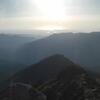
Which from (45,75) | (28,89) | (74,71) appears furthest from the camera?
(45,75)

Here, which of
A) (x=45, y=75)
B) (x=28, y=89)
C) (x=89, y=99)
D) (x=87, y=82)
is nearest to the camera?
(x=89, y=99)

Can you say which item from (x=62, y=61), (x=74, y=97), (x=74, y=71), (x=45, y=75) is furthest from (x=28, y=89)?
(x=62, y=61)

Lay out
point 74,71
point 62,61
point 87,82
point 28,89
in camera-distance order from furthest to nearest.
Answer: point 62,61 < point 74,71 < point 87,82 < point 28,89

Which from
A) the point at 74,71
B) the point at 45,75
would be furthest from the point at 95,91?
the point at 45,75

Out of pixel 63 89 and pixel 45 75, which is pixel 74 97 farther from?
pixel 45 75

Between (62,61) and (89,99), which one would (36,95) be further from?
(62,61)

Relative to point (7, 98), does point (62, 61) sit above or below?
below

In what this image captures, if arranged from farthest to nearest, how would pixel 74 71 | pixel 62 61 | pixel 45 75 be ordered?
pixel 62 61 → pixel 45 75 → pixel 74 71

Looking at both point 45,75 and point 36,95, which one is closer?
point 36,95

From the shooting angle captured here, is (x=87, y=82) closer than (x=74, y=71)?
Yes

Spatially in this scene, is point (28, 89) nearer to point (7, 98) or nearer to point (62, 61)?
point (7, 98)
